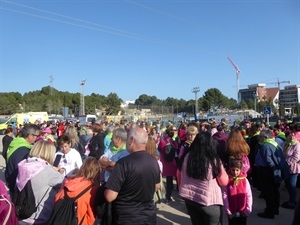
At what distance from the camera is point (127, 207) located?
114 inches

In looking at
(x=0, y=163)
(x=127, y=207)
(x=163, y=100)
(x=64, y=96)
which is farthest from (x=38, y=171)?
(x=163, y=100)

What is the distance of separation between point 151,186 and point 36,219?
1485 mm

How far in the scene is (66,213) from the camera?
9.94ft

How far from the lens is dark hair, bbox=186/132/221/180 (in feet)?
10.7

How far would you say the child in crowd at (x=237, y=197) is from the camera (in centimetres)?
443

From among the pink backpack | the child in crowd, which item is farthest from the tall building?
the pink backpack

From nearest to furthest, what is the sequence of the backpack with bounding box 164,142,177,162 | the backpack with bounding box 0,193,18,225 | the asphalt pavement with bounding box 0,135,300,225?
the backpack with bounding box 0,193,18,225
the asphalt pavement with bounding box 0,135,300,225
the backpack with bounding box 164,142,177,162

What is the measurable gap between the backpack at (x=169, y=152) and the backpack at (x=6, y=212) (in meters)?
4.85

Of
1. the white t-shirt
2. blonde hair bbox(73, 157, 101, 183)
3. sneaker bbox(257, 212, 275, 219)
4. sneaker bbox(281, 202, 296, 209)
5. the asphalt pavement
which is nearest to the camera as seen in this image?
blonde hair bbox(73, 157, 101, 183)

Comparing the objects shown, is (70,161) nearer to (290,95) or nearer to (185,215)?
(185,215)

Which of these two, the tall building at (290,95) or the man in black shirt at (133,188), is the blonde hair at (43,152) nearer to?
the man in black shirt at (133,188)

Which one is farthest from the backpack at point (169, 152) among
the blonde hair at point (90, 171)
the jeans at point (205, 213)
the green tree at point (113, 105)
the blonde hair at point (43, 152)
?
the green tree at point (113, 105)

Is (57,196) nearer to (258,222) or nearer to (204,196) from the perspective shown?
(204,196)

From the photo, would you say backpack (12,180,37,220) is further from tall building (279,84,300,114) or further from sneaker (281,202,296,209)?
tall building (279,84,300,114)
